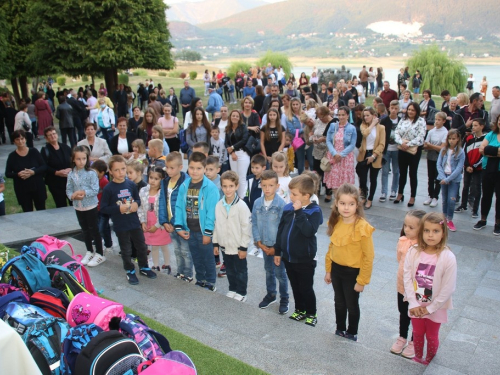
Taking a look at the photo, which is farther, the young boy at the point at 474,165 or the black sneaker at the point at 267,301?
the young boy at the point at 474,165

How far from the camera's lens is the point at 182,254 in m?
5.82

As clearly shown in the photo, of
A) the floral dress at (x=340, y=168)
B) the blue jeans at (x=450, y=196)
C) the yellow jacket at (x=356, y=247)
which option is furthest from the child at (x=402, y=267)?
the floral dress at (x=340, y=168)

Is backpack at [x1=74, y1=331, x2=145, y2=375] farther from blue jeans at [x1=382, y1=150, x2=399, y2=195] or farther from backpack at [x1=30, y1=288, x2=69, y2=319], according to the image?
blue jeans at [x1=382, y1=150, x2=399, y2=195]

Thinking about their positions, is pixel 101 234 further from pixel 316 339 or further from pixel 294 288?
pixel 316 339

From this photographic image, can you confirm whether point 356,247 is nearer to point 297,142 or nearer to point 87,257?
point 87,257

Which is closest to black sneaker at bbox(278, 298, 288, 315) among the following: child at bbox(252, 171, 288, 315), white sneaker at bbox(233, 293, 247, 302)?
child at bbox(252, 171, 288, 315)

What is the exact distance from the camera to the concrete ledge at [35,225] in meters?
6.73

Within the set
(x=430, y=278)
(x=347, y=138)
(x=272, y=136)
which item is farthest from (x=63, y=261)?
(x=347, y=138)

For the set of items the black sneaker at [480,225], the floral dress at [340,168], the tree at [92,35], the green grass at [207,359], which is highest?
the tree at [92,35]

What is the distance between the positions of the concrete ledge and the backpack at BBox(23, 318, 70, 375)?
381cm

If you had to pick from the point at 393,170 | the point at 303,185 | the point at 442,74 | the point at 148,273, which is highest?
the point at 442,74

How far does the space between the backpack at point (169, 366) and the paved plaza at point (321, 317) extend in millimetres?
1043

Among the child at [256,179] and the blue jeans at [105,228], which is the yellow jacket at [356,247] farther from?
the blue jeans at [105,228]

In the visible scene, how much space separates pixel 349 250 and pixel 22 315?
2790 millimetres
